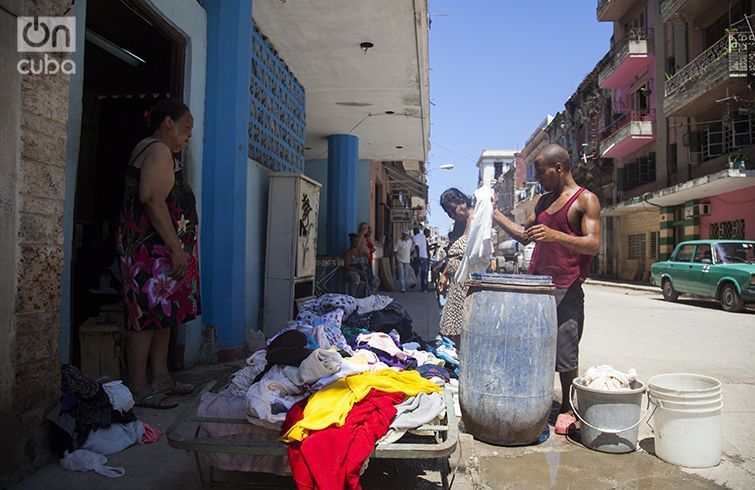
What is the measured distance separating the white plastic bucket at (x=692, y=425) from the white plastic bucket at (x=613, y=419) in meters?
0.18

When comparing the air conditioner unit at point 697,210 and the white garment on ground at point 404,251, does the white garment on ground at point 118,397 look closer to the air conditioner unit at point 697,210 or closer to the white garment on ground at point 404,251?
the white garment on ground at point 404,251

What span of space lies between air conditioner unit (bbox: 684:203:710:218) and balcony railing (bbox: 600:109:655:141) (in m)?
4.83

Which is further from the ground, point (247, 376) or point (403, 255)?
point (403, 255)

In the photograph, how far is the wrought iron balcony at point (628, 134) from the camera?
76.4ft

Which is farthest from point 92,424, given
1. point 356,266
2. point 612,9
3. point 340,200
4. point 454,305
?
point 612,9

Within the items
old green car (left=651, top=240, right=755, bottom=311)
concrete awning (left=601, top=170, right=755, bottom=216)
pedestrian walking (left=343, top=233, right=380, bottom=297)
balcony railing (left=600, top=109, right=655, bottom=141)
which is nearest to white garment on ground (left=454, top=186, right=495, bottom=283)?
pedestrian walking (left=343, top=233, right=380, bottom=297)

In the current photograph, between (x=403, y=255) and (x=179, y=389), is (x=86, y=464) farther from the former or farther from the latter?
(x=403, y=255)

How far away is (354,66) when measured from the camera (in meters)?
7.80

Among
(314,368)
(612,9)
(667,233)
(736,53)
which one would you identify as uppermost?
(612,9)

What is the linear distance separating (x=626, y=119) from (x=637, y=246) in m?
6.19

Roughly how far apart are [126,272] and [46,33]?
1.45 meters

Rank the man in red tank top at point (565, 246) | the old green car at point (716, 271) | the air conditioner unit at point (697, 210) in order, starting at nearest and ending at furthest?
the man in red tank top at point (565, 246) → the old green car at point (716, 271) → the air conditioner unit at point (697, 210)

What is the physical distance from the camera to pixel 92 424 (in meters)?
2.79

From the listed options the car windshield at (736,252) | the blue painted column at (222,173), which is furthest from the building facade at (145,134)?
the car windshield at (736,252)
